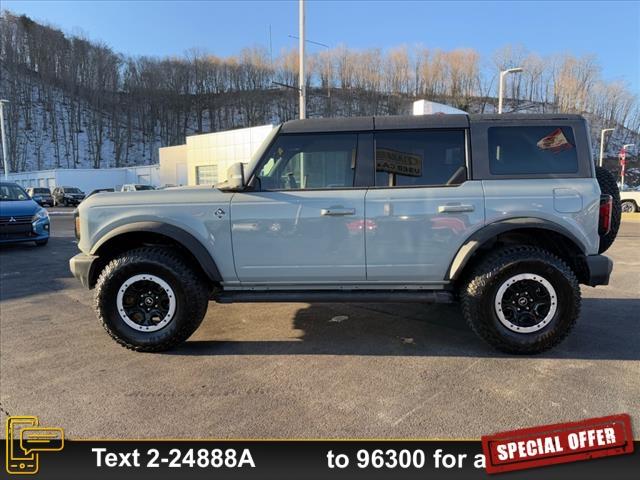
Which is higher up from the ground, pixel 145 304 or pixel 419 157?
pixel 419 157

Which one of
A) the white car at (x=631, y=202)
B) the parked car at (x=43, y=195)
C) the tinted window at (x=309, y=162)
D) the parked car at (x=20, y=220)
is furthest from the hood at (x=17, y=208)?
the parked car at (x=43, y=195)

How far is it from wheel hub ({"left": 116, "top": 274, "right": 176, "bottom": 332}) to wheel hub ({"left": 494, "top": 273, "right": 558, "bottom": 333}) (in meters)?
2.88

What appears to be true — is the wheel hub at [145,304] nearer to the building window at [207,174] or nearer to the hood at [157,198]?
the hood at [157,198]

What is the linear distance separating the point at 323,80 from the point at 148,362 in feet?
236

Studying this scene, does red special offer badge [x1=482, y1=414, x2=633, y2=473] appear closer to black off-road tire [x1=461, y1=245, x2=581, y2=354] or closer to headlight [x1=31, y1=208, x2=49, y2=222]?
black off-road tire [x1=461, y1=245, x2=581, y2=354]

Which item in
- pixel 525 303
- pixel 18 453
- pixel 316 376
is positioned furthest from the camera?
pixel 525 303

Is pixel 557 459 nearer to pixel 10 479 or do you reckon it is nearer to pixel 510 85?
pixel 10 479

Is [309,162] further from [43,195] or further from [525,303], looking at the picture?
[43,195]

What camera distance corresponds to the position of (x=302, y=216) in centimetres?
366

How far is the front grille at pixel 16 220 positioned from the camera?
369 inches

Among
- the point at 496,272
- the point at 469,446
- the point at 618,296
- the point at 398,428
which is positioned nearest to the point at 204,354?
the point at 398,428

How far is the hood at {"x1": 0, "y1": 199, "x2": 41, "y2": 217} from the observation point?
9.42 m

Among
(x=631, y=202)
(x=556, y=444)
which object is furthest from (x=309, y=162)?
(x=631, y=202)

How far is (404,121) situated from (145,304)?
2.85 metres
